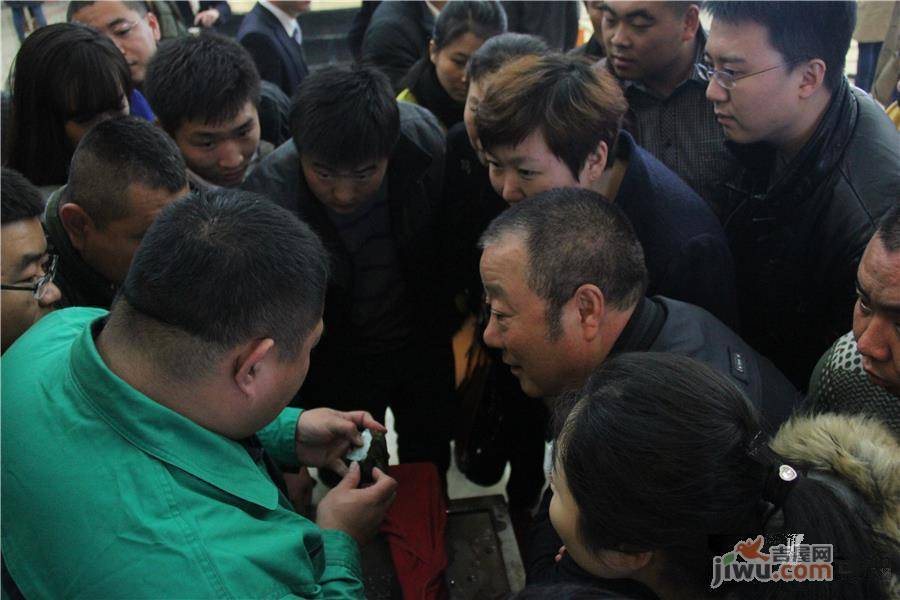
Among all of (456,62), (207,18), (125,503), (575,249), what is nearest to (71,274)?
(125,503)

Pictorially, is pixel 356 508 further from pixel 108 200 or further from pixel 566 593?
pixel 108 200

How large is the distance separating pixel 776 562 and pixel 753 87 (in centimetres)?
154

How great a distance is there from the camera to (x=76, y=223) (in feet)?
6.39

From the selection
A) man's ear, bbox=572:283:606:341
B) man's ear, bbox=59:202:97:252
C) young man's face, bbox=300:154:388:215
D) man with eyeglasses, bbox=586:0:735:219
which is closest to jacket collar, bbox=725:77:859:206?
man with eyeglasses, bbox=586:0:735:219

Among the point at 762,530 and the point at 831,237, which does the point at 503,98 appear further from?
the point at 762,530

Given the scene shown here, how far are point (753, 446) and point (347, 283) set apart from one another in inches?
60.3

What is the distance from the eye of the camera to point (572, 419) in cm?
123

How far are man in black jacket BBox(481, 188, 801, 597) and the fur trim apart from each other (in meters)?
0.40

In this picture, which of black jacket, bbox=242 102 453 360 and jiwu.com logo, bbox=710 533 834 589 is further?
black jacket, bbox=242 102 453 360

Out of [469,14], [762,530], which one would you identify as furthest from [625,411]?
[469,14]

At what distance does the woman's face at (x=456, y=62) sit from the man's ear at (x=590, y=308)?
65.3 inches

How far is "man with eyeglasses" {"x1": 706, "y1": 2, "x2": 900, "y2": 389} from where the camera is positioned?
1980 mm

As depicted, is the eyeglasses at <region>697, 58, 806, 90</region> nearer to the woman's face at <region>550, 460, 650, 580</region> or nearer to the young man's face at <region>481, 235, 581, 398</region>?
the young man's face at <region>481, 235, 581, 398</region>

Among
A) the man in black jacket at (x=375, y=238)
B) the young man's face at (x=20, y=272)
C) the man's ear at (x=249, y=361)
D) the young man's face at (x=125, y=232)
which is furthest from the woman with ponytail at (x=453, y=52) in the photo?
the man's ear at (x=249, y=361)
